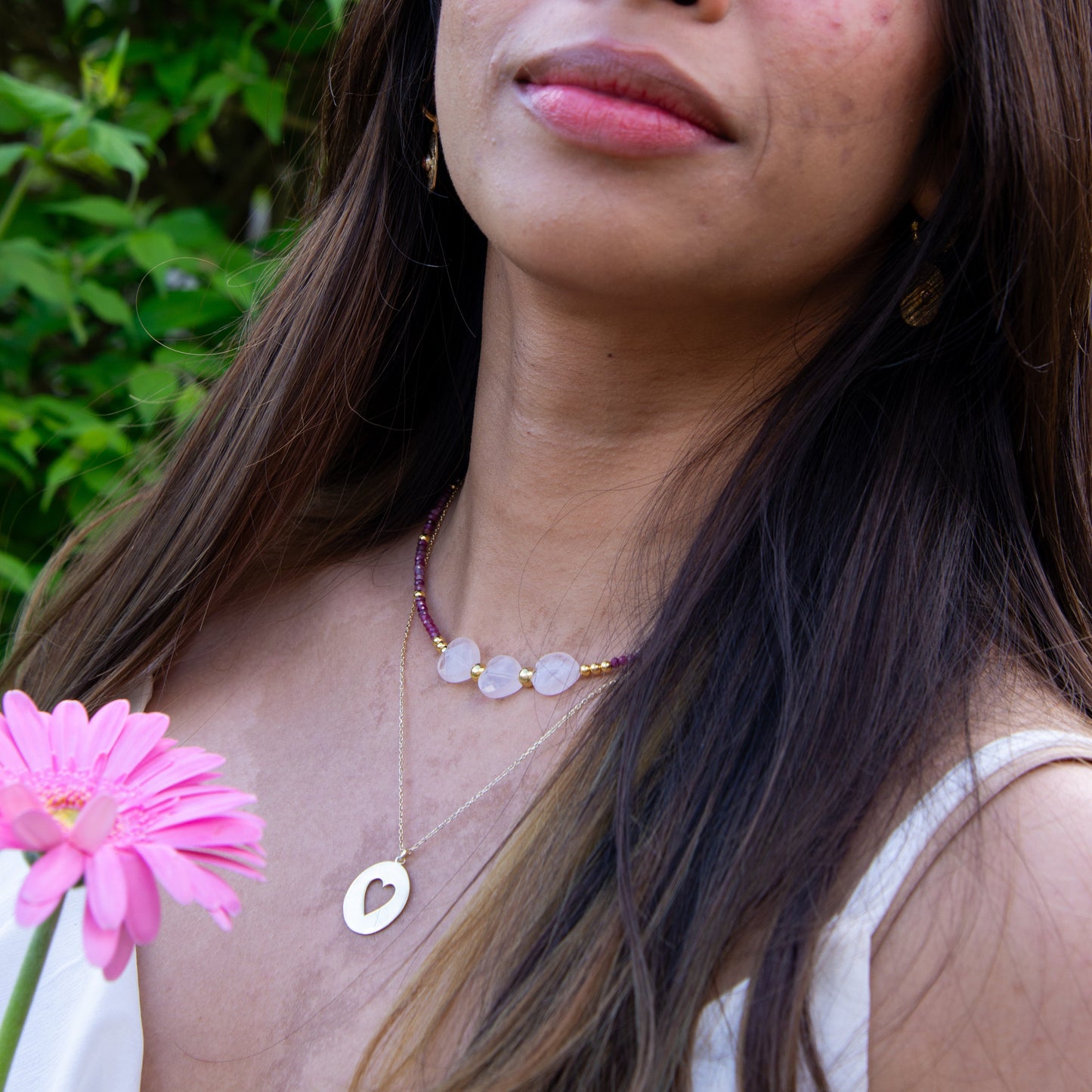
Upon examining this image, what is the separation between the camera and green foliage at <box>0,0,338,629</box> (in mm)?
2213

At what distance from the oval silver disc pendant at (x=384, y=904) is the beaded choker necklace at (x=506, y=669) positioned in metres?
0.25

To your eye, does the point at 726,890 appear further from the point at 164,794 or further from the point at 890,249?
the point at 890,249

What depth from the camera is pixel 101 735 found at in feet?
2.59

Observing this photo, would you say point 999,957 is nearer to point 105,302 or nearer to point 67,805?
point 67,805

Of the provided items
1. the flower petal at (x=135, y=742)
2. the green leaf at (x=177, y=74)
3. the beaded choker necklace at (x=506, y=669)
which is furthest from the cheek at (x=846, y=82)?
the green leaf at (x=177, y=74)

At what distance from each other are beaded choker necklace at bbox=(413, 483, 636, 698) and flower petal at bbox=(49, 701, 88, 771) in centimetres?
65

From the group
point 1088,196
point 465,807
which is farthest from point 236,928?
point 1088,196

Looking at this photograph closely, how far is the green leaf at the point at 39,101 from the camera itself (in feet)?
6.84

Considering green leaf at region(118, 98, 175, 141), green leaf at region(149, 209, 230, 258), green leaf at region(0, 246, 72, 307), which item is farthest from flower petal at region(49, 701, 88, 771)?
green leaf at region(118, 98, 175, 141)

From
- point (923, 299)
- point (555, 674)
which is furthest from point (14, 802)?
point (923, 299)

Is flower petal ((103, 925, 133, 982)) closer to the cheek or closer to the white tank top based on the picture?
the white tank top

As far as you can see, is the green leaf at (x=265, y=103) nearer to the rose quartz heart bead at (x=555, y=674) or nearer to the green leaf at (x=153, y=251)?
the green leaf at (x=153, y=251)

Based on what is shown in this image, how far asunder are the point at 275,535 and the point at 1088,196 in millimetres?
1181

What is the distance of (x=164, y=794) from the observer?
0.70 m
